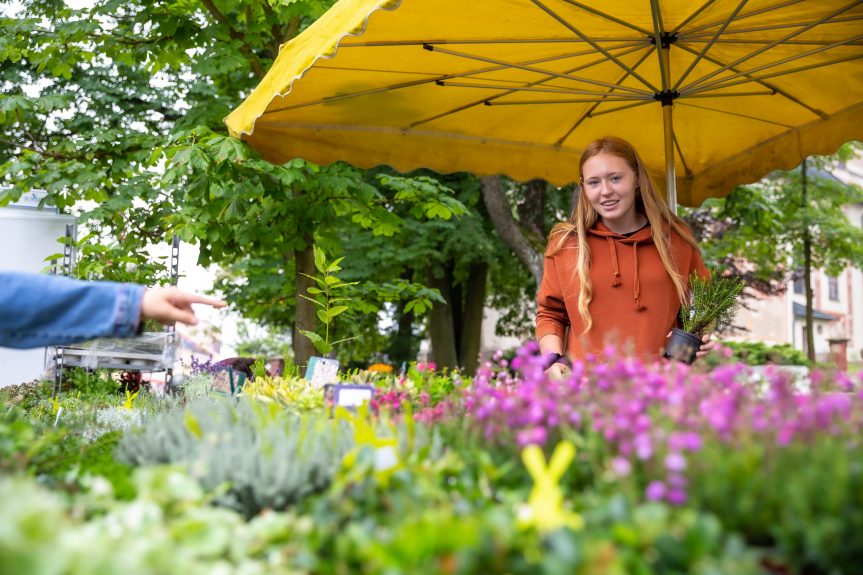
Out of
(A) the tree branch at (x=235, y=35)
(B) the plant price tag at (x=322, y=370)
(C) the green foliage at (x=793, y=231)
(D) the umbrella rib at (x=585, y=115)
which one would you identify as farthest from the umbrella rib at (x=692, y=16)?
(C) the green foliage at (x=793, y=231)

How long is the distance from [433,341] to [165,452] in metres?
11.2

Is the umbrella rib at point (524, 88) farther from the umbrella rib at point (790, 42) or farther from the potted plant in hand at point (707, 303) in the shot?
the potted plant in hand at point (707, 303)

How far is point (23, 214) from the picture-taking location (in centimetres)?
1145

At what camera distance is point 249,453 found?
1.50 metres

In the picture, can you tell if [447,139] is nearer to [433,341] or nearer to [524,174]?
[524,174]

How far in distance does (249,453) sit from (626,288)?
224cm

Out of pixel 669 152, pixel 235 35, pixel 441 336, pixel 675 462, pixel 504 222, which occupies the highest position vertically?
pixel 235 35

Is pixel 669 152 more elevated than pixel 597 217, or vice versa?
pixel 669 152

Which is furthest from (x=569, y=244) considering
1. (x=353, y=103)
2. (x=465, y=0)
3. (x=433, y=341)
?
(x=433, y=341)

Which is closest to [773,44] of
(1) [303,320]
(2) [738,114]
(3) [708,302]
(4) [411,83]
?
(2) [738,114]

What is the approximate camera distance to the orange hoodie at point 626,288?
11.0ft

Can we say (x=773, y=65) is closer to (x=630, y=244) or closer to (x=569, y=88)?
(x=569, y=88)

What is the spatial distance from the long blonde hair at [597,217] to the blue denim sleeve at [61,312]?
6.68ft

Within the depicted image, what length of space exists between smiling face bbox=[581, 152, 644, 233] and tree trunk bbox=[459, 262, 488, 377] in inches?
390
